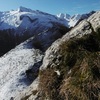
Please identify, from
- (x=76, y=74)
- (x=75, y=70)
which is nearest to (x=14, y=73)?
(x=75, y=70)

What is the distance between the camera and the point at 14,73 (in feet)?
51.2

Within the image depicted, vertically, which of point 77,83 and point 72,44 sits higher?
A: point 72,44

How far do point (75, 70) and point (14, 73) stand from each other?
829 centimetres

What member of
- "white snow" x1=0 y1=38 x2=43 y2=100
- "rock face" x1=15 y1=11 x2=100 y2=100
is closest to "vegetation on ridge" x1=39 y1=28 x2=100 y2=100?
"rock face" x1=15 y1=11 x2=100 y2=100

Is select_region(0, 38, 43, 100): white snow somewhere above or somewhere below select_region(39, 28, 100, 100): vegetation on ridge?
above

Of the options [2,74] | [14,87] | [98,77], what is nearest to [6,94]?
[14,87]

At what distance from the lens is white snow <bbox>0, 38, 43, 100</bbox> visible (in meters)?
13.3

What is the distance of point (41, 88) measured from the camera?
8.60 m

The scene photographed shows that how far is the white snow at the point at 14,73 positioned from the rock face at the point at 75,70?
3.19 meters

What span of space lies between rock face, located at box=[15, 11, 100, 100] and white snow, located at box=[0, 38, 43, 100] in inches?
126

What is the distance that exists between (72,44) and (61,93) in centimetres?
210

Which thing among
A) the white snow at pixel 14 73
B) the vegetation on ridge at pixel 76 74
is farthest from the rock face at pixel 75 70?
the white snow at pixel 14 73

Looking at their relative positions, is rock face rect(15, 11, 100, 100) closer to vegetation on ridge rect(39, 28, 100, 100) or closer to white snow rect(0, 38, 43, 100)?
vegetation on ridge rect(39, 28, 100, 100)

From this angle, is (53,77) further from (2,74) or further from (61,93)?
(2,74)
